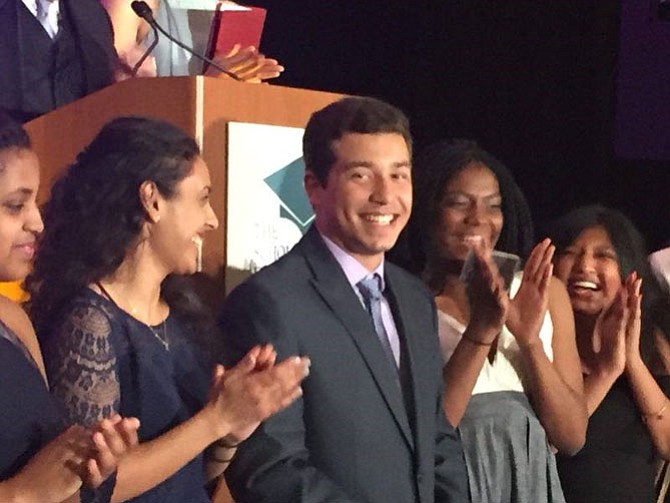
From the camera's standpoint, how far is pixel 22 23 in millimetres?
2758

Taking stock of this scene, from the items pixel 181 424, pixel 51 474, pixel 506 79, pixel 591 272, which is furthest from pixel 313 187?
pixel 506 79

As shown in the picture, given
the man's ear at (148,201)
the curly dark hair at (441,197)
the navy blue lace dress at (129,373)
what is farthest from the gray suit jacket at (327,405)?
the curly dark hair at (441,197)

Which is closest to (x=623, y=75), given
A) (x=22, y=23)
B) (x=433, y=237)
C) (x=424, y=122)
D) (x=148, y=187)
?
(x=424, y=122)

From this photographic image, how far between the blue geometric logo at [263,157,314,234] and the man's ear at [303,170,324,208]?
0.07 metres

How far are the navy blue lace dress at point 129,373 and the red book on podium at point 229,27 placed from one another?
2.14 feet

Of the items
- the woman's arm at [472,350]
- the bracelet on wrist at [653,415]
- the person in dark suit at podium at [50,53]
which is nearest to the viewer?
the woman's arm at [472,350]

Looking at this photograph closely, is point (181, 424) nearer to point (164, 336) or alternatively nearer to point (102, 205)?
point (164, 336)

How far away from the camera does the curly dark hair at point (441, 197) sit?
2891 mm

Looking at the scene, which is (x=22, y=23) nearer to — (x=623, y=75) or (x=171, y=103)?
(x=171, y=103)

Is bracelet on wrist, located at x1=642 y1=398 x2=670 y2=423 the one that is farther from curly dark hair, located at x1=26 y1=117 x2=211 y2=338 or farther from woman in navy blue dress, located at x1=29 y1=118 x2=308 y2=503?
curly dark hair, located at x1=26 y1=117 x2=211 y2=338

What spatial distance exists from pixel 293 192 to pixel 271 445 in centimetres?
58

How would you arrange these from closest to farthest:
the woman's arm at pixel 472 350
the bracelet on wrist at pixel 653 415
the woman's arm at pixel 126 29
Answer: the woman's arm at pixel 472 350
the woman's arm at pixel 126 29
the bracelet on wrist at pixel 653 415

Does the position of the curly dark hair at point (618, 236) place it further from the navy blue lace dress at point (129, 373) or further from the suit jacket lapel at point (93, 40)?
the navy blue lace dress at point (129, 373)

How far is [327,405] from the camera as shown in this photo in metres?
2.22
